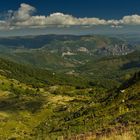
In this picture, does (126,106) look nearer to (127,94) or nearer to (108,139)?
(127,94)

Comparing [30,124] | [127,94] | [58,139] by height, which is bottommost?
[30,124]

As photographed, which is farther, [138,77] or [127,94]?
[138,77]

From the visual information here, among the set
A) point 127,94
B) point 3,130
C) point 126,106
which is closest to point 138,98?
point 126,106

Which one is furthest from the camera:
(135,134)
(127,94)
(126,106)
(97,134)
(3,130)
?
(3,130)

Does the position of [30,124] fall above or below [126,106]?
below

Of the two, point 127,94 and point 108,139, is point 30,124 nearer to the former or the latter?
point 127,94

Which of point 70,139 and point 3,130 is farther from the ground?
point 70,139

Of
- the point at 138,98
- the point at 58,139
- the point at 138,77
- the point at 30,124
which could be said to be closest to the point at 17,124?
the point at 30,124

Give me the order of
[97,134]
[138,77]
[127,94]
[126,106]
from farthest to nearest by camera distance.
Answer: [138,77] → [127,94] → [126,106] → [97,134]

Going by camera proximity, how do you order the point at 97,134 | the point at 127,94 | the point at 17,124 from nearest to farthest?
1. the point at 97,134
2. the point at 127,94
3. the point at 17,124
